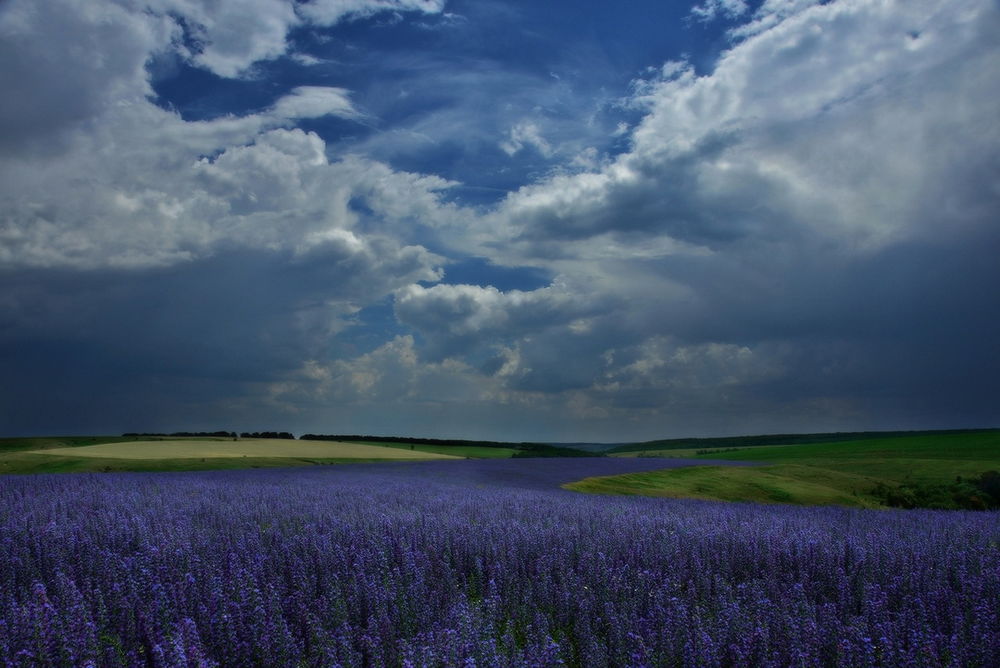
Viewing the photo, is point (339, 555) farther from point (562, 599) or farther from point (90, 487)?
point (90, 487)

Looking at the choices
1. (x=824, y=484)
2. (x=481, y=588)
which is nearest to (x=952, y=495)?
(x=824, y=484)

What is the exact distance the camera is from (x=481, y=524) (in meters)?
8.39

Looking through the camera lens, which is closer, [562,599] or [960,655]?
[960,655]

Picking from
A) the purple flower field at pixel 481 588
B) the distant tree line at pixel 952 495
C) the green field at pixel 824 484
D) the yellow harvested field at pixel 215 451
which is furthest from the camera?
the yellow harvested field at pixel 215 451

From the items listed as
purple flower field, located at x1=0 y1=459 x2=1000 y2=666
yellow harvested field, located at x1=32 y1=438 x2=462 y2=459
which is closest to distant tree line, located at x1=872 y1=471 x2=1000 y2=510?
purple flower field, located at x1=0 y1=459 x2=1000 y2=666

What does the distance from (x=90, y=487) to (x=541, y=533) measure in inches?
413

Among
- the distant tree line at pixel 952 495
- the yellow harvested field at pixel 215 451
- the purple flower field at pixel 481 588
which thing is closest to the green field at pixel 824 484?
the distant tree line at pixel 952 495

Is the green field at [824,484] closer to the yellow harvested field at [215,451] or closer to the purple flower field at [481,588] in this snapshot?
the purple flower field at [481,588]

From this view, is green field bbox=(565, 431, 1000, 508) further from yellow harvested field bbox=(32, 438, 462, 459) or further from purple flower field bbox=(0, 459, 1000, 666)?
yellow harvested field bbox=(32, 438, 462, 459)

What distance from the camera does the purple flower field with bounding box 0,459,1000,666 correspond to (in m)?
4.02

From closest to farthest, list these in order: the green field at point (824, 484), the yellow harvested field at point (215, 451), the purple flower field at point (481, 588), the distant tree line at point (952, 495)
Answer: the purple flower field at point (481, 588)
the distant tree line at point (952, 495)
the green field at point (824, 484)
the yellow harvested field at point (215, 451)

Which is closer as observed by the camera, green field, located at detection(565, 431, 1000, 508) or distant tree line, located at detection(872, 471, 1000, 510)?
distant tree line, located at detection(872, 471, 1000, 510)

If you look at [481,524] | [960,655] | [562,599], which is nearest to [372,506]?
[481,524]

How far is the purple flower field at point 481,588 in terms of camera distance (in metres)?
4.02
